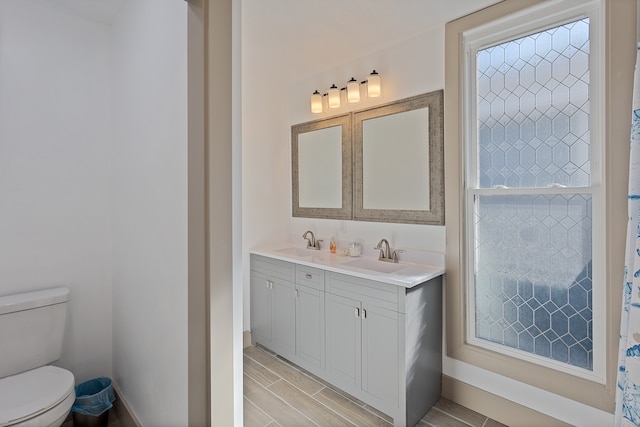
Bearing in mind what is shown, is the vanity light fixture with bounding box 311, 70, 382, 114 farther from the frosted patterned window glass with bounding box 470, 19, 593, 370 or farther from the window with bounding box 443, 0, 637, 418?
the frosted patterned window glass with bounding box 470, 19, 593, 370

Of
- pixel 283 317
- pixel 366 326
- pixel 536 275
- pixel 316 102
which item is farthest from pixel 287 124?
pixel 536 275

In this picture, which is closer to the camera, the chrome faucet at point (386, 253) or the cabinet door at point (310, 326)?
the cabinet door at point (310, 326)

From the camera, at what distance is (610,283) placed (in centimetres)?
160

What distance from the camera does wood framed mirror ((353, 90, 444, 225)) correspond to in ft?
7.43

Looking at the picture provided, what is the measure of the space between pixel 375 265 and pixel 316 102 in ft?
5.01

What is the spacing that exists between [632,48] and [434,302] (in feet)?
5.40

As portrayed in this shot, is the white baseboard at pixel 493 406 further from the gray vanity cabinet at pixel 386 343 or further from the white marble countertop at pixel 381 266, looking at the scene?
the white marble countertop at pixel 381 266

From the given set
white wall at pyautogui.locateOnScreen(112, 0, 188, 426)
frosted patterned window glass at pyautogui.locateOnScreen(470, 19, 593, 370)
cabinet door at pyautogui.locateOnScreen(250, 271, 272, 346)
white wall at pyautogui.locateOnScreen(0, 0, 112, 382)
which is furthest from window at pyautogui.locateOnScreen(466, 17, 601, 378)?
white wall at pyautogui.locateOnScreen(0, 0, 112, 382)

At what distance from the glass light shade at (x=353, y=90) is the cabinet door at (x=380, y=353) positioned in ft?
5.30

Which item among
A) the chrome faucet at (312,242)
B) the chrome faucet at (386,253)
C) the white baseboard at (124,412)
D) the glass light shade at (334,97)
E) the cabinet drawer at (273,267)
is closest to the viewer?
the white baseboard at (124,412)

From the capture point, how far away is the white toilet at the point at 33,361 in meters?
1.38

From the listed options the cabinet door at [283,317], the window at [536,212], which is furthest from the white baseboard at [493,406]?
the cabinet door at [283,317]

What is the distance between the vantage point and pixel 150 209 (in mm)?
1542

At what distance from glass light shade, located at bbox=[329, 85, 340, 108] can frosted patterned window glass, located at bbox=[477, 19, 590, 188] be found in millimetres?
1105
